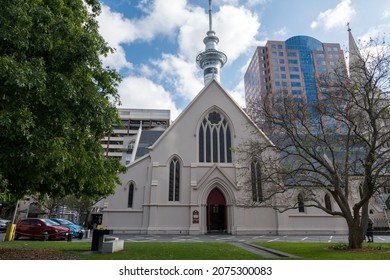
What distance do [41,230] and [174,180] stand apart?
41.9 feet

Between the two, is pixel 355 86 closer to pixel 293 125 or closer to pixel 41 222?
pixel 293 125

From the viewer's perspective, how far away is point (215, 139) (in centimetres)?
3128

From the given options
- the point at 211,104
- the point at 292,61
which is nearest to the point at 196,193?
the point at 211,104

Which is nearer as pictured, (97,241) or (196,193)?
(97,241)

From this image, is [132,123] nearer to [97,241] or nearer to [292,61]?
[292,61]

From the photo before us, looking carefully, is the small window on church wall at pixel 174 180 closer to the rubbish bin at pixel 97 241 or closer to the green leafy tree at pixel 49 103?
the rubbish bin at pixel 97 241

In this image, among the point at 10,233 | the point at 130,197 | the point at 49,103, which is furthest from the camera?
the point at 130,197

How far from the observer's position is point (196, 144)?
100ft

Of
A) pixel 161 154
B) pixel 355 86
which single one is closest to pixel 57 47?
pixel 355 86

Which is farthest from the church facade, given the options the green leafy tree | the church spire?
the church spire

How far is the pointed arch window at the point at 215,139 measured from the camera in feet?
100

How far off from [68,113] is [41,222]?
1619cm

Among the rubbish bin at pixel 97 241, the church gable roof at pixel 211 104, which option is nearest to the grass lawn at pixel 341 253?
the rubbish bin at pixel 97 241

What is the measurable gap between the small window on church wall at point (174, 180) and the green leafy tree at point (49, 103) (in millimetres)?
18845
